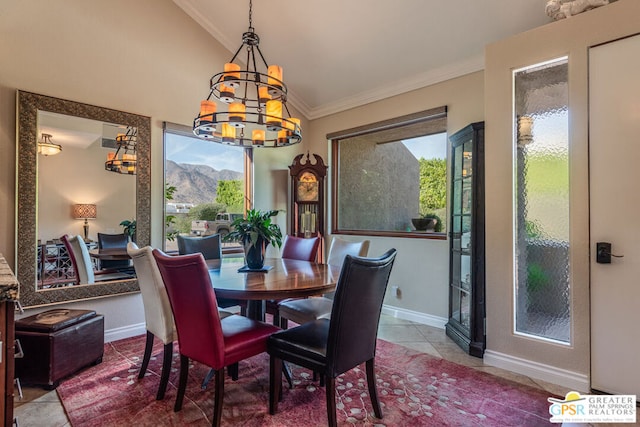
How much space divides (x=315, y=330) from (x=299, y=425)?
0.52 m

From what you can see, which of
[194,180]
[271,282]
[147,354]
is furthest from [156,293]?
[194,180]

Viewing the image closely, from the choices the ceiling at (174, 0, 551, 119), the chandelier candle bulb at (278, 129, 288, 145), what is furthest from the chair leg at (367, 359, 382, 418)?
the ceiling at (174, 0, 551, 119)

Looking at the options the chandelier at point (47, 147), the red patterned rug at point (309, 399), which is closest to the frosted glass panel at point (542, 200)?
the red patterned rug at point (309, 399)

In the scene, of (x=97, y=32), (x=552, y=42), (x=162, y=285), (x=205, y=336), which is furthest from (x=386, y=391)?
(x=97, y=32)

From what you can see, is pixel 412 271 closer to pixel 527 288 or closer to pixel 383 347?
pixel 383 347

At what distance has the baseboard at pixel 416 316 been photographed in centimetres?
361

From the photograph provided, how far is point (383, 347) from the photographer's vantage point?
10.1ft

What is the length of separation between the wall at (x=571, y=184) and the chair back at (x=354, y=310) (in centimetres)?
124

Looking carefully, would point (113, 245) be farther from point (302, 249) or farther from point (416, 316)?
point (416, 316)

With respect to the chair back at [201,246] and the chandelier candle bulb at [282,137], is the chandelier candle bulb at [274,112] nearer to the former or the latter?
the chandelier candle bulb at [282,137]

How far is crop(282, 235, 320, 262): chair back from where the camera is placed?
3.45 metres

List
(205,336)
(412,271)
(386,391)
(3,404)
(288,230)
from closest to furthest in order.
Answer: (3,404), (205,336), (386,391), (412,271), (288,230)

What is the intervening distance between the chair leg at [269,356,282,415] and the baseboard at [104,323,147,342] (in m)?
2.06

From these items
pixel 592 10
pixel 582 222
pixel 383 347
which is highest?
pixel 592 10
